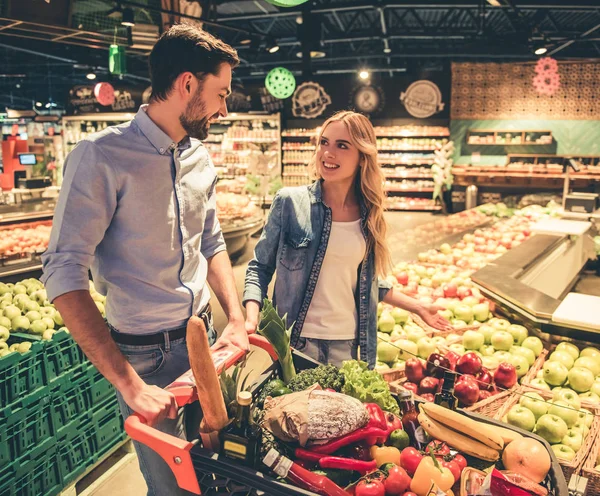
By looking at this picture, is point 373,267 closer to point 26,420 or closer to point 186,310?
point 186,310

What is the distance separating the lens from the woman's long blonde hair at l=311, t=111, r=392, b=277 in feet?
7.14

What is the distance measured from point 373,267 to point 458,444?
3.07 ft

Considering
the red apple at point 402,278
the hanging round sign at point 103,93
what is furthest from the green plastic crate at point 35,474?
the hanging round sign at point 103,93

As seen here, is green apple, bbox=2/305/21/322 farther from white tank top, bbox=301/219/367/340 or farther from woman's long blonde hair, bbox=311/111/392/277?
woman's long blonde hair, bbox=311/111/392/277

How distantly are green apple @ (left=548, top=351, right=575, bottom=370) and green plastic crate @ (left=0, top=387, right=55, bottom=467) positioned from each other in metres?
2.68

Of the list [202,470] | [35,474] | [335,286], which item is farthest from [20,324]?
[202,470]

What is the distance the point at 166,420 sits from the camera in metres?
1.63

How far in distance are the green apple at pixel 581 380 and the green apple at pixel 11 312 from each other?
10.2 ft

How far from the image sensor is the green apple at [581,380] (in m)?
2.40

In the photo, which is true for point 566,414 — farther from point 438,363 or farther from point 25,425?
point 25,425

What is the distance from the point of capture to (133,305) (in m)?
1.60

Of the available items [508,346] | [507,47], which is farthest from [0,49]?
[508,346]

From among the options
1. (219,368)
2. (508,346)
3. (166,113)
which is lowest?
(508,346)

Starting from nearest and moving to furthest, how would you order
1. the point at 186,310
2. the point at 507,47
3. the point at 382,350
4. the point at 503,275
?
the point at 186,310 → the point at 382,350 → the point at 503,275 → the point at 507,47
